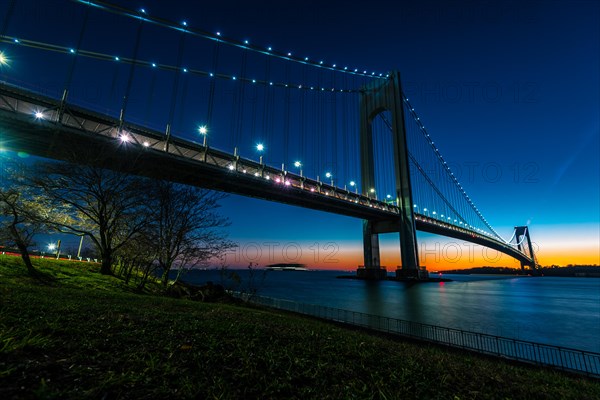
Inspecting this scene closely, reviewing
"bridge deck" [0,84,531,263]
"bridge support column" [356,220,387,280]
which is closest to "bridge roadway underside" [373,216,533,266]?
"bridge support column" [356,220,387,280]

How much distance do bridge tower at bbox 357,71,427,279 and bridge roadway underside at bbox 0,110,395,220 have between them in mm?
18983

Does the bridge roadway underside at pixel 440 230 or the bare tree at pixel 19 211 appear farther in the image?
the bridge roadway underside at pixel 440 230

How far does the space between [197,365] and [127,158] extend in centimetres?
2301

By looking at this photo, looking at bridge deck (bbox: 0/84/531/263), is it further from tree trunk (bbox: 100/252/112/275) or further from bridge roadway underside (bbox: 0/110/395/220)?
tree trunk (bbox: 100/252/112/275)

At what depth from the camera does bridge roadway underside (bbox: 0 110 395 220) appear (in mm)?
21156

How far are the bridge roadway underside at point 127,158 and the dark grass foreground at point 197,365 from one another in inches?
574

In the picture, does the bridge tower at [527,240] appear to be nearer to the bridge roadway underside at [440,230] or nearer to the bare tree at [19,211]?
the bridge roadway underside at [440,230]

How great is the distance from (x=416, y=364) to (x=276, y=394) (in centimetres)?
346

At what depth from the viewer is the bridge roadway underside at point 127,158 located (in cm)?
2116

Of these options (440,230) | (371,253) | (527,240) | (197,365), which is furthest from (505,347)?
(527,240)

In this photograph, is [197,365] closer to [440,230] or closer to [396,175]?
[396,175]

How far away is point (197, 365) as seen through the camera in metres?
4.29

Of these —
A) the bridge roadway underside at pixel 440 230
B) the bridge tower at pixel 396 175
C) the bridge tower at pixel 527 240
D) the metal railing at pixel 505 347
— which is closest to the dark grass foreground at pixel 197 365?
the metal railing at pixel 505 347

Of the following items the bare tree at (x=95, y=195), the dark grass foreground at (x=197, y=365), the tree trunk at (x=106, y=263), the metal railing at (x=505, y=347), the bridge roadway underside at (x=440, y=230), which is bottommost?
the metal railing at (x=505, y=347)
